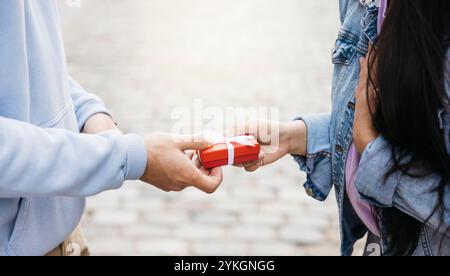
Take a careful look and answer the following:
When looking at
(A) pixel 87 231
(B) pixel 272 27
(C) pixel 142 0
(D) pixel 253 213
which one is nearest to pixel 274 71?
(B) pixel 272 27

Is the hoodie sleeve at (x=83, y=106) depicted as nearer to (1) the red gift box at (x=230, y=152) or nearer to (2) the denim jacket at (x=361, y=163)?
(1) the red gift box at (x=230, y=152)

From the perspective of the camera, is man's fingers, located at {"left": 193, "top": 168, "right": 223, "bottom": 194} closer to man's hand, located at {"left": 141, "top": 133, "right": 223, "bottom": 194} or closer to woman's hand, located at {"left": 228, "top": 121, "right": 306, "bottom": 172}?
man's hand, located at {"left": 141, "top": 133, "right": 223, "bottom": 194}

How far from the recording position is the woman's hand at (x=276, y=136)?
2193mm

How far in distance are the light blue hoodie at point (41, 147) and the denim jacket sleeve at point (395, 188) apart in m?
0.64

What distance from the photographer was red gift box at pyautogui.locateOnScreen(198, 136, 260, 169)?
2.00 metres

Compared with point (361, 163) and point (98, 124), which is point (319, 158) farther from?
point (98, 124)

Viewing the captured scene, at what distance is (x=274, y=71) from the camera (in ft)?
22.1

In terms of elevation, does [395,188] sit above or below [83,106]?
below

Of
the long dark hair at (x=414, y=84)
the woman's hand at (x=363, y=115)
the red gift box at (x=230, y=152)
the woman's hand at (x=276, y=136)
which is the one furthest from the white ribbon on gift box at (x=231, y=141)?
the long dark hair at (x=414, y=84)

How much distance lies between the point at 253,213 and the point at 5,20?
2.78 meters

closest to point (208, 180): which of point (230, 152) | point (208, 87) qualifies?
point (230, 152)

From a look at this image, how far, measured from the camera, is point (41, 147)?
162cm

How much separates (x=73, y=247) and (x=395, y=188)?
103 centimetres

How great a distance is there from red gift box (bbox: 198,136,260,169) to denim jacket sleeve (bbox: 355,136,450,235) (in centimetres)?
40
